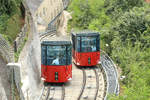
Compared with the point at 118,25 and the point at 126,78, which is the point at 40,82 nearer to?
the point at 126,78

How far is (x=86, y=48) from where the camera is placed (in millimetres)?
29047

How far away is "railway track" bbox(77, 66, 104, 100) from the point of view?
24459 mm

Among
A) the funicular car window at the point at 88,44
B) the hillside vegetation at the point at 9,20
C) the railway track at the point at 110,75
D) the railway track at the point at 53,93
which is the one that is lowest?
the railway track at the point at 53,93

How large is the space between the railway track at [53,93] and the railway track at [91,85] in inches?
47.8

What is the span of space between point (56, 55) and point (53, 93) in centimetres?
238

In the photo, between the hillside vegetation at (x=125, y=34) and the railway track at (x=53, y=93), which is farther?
the railway track at (x=53, y=93)

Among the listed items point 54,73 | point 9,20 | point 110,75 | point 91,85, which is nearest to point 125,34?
point 110,75

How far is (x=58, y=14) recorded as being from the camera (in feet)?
169

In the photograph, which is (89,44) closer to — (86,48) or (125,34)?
(86,48)

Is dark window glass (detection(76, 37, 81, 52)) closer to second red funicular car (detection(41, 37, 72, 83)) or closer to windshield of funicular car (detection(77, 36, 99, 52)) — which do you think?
windshield of funicular car (detection(77, 36, 99, 52))

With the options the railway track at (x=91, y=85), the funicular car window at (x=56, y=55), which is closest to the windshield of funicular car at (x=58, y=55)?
the funicular car window at (x=56, y=55)

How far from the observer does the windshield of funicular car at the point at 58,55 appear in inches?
980

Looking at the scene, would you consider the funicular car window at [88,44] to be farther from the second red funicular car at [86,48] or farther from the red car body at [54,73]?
the red car body at [54,73]

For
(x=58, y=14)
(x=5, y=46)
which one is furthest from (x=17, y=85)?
(x=58, y=14)
